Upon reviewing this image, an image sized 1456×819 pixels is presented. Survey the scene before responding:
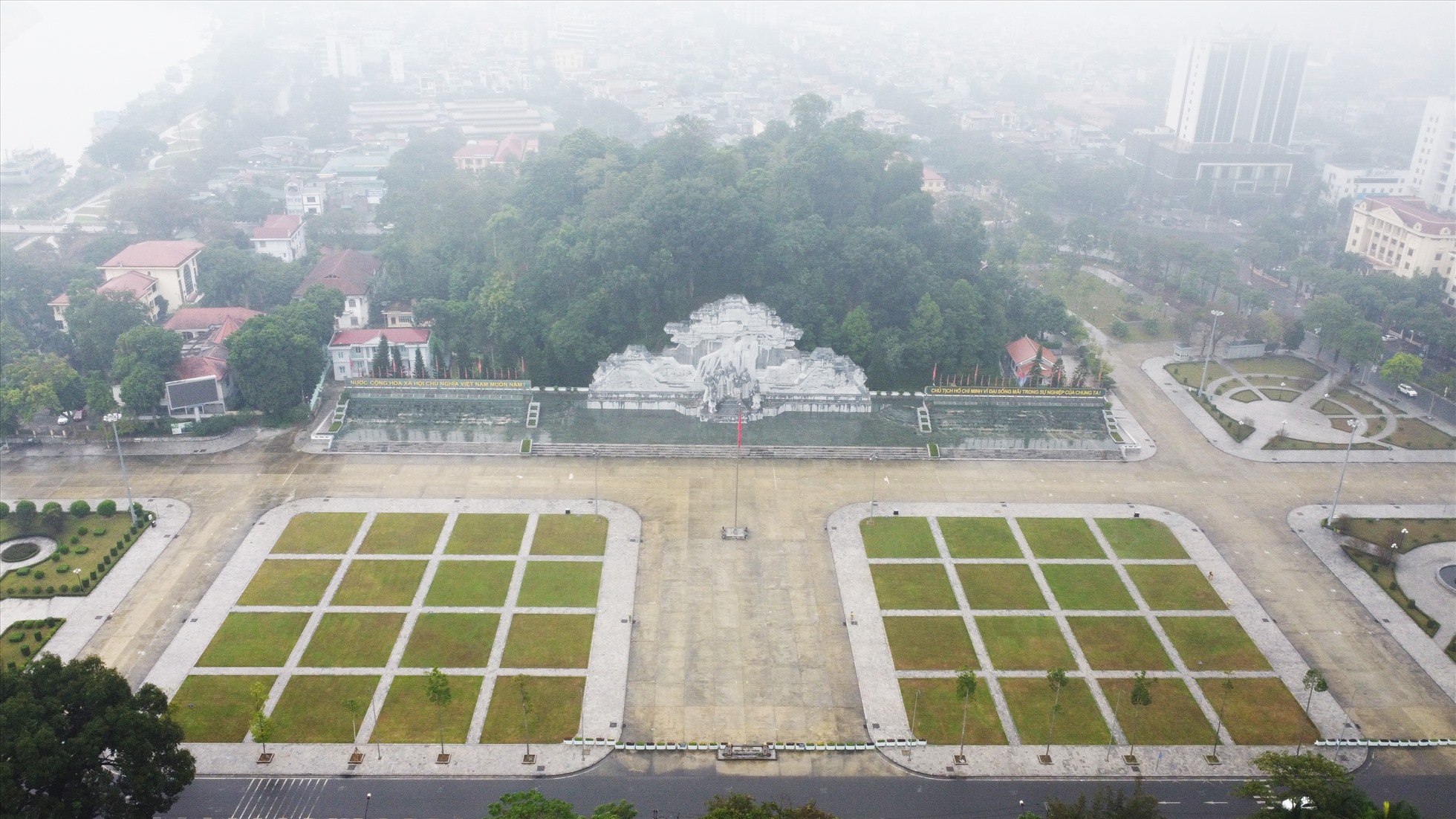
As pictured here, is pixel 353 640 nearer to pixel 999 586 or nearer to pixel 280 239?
pixel 999 586

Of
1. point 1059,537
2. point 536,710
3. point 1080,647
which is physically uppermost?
point 1059,537

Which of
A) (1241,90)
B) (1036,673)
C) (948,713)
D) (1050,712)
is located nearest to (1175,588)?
(1036,673)

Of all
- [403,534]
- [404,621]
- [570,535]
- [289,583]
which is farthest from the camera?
[570,535]

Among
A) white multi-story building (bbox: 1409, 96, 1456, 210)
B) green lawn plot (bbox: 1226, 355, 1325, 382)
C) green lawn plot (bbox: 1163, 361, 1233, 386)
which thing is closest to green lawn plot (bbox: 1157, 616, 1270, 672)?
green lawn plot (bbox: 1163, 361, 1233, 386)

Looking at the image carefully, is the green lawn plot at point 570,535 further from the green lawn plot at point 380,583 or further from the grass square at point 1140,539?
the grass square at point 1140,539

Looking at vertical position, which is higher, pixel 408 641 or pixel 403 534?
pixel 403 534

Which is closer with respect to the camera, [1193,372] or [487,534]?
[487,534]

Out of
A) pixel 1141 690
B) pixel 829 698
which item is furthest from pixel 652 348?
pixel 1141 690

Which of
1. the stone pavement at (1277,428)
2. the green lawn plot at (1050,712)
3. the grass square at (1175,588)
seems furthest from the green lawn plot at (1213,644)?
the stone pavement at (1277,428)

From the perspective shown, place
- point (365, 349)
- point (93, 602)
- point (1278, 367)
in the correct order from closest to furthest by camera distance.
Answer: point (93, 602) < point (365, 349) < point (1278, 367)
